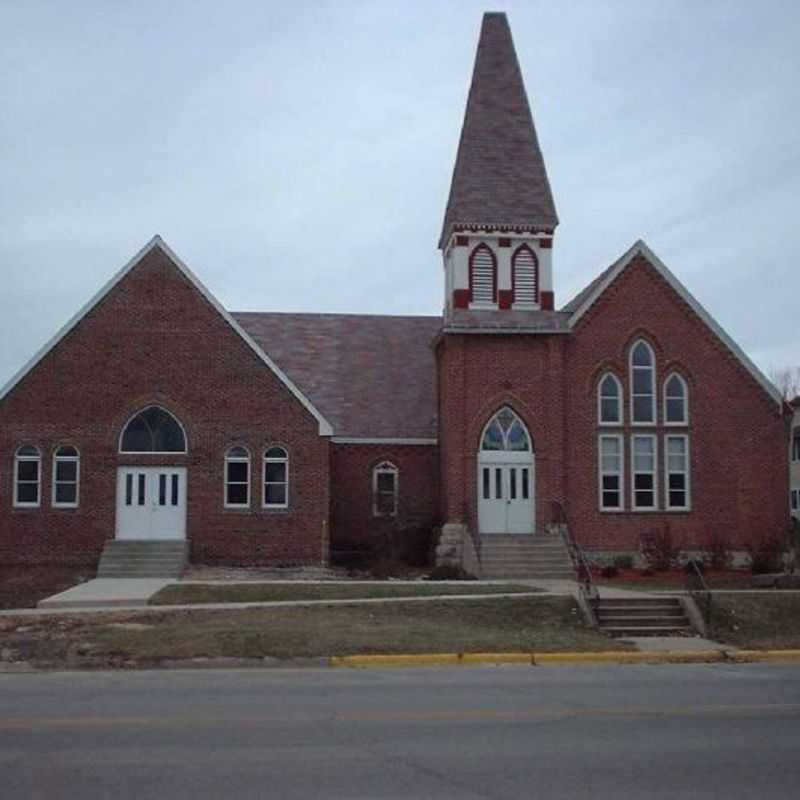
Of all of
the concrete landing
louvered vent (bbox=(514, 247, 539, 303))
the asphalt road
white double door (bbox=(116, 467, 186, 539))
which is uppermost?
louvered vent (bbox=(514, 247, 539, 303))

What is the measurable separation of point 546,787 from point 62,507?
86.2 feet

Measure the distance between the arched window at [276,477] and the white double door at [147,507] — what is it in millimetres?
2314

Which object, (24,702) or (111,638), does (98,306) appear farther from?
(24,702)

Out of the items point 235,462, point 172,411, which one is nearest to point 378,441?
point 235,462

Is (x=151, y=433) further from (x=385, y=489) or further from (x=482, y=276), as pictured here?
(x=482, y=276)

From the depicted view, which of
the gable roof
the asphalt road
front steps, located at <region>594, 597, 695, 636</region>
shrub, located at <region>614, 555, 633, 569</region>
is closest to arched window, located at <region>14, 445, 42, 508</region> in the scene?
the gable roof

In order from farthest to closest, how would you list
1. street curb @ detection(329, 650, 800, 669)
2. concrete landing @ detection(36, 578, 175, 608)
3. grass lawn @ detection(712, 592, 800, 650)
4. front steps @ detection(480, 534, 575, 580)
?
front steps @ detection(480, 534, 575, 580) < concrete landing @ detection(36, 578, 175, 608) < grass lawn @ detection(712, 592, 800, 650) < street curb @ detection(329, 650, 800, 669)

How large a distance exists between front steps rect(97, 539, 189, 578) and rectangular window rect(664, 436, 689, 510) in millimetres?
13500

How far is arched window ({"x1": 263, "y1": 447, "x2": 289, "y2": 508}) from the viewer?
33.6 meters

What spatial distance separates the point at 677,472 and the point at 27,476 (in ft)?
59.0

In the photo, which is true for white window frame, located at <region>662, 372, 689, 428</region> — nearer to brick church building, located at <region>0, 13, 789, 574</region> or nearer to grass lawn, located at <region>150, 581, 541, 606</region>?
brick church building, located at <region>0, 13, 789, 574</region>

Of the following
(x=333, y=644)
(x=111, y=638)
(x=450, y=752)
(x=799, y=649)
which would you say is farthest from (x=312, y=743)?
(x=799, y=649)

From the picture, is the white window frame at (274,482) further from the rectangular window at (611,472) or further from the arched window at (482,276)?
the rectangular window at (611,472)

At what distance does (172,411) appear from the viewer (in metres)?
33.4
